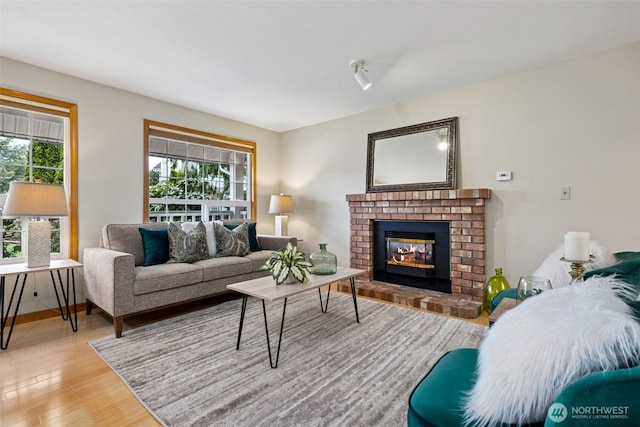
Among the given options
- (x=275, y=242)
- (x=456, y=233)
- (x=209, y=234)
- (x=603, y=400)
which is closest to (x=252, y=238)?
(x=275, y=242)

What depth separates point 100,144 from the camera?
3.29 metres

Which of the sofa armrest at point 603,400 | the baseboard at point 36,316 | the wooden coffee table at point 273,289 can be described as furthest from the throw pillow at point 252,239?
the sofa armrest at point 603,400

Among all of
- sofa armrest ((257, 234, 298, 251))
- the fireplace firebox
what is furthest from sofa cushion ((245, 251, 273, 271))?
the fireplace firebox

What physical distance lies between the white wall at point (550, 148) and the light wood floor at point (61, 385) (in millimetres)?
3417

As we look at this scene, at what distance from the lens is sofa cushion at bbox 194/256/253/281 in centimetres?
304

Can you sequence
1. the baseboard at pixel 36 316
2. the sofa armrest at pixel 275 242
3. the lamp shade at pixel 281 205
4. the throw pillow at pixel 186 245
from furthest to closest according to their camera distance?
1. the lamp shade at pixel 281 205
2. the sofa armrest at pixel 275 242
3. the throw pillow at pixel 186 245
4. the baseboard at pixel 36 316

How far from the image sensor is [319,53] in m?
2.69

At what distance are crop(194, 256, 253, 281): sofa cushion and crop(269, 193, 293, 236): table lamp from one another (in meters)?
1.34

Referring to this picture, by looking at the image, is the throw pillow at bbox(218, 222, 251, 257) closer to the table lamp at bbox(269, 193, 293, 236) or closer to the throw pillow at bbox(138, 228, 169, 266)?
the throw pillow at bbox(138, 228, 169, 266)

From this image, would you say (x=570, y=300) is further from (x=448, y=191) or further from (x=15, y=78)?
(x=15, y=78)

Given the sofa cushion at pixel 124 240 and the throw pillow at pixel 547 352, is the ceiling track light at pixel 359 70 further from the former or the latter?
the sofa cushion at pixel 124 240

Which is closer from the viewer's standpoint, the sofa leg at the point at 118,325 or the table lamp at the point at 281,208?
the sofa leg at the point at 118,325

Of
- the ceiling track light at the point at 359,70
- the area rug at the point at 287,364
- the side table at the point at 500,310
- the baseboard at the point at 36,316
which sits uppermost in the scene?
the ceiling track light at the point at 359,70

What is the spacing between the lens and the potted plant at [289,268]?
2.25m
